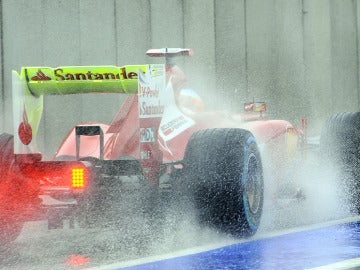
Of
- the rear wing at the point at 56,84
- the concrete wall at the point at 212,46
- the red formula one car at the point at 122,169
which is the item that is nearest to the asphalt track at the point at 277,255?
the red formula one car at the point at 122,169

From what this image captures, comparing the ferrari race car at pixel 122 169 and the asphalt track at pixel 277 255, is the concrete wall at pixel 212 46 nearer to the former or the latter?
the ferrari race car at pixel 122 169

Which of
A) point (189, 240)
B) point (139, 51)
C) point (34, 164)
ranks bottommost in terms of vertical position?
point (189, 240)

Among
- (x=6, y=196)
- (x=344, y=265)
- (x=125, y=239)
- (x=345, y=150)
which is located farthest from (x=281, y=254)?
(x=345, y=150)

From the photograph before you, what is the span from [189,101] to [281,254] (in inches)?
93.5

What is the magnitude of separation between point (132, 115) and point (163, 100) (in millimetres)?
696

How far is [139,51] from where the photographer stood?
49.4 ft

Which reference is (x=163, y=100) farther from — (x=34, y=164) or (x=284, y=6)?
(x=284, y=6)

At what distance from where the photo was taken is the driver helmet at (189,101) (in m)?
10.1

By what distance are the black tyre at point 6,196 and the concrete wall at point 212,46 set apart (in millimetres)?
4294

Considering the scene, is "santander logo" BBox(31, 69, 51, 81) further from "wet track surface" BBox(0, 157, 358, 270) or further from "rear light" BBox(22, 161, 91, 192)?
"wet track surface" BBox(0, 157, 358, 270)

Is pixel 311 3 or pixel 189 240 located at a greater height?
pixel 311 3

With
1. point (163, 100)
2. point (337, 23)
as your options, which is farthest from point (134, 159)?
point (337, 23)

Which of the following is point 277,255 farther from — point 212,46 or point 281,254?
point 212,46

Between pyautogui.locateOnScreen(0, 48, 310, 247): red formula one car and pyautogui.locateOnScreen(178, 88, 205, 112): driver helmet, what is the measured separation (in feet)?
2.58
